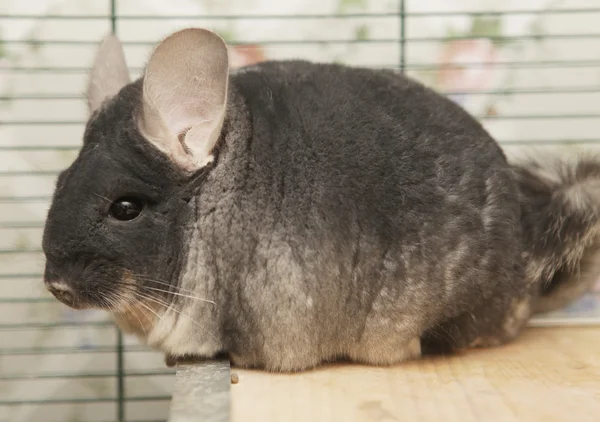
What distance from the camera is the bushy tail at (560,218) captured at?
1666 mm

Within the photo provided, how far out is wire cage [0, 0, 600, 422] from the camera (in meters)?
2.13

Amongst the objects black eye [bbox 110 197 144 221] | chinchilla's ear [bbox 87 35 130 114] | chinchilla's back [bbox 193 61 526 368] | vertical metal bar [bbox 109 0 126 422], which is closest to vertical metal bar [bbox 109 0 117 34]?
vertical metal bar [bbox 109 0 126 422]

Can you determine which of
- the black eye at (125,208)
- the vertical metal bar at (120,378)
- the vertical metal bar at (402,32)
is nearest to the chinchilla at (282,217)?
the black eye at (125,208)

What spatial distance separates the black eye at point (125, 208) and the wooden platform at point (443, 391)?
0.36 m

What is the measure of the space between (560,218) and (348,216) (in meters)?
0.51

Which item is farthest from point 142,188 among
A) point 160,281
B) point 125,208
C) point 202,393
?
point 202,393

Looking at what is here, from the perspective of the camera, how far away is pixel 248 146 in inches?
57.5

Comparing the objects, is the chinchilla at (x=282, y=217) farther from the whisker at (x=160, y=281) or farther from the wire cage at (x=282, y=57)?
the wire cage at (x=282, y=57)

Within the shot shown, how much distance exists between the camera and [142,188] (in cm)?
138

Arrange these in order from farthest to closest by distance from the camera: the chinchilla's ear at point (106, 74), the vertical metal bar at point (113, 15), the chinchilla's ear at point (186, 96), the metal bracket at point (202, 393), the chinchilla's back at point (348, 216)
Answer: the vertical metal bar at point (113, 15)
the chinchilla's ear at point (106, 74)
the chinchilla's back at point (348, 216)
the chinchilla's ear at point (186, 96)
the metal bracket at point (202, 393)

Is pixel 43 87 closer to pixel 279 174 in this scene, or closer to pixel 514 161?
pixel 279 174

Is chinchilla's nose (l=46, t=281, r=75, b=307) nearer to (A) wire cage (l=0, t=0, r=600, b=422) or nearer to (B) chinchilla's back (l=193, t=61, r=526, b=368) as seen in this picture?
(B) chinchilla's back (l=193, t=61, r=526, b=368)

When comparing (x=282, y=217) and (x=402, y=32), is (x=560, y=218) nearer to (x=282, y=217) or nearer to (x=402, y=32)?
(x=282, y=217)

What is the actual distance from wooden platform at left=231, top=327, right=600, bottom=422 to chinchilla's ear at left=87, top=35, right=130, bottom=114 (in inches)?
25.5
